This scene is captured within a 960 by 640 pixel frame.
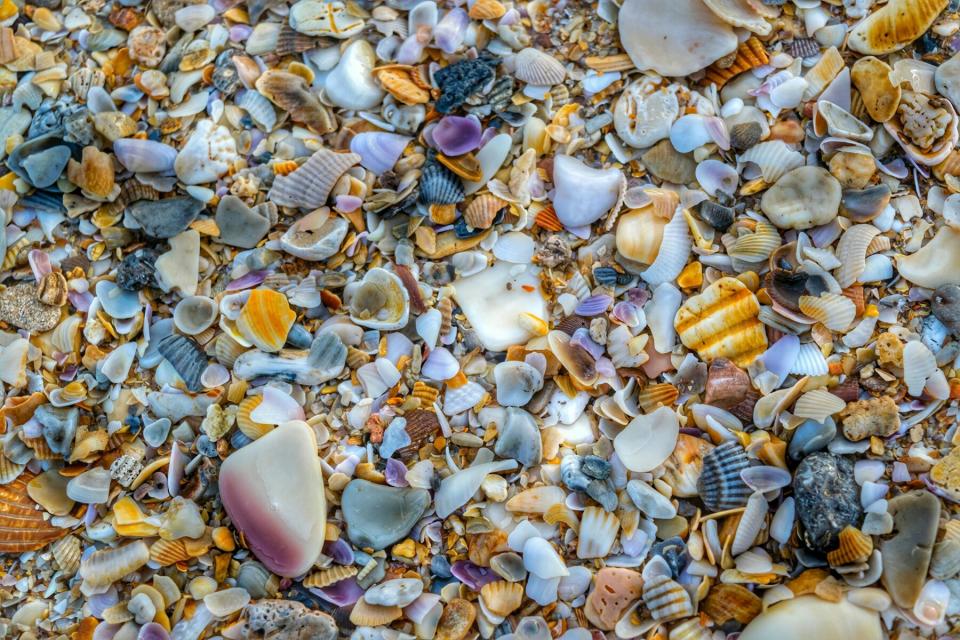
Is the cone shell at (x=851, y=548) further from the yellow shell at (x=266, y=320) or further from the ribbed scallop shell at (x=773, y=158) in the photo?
the yellow shell at (x=266, y=320)

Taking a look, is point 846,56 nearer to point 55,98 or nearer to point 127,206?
point 127,206

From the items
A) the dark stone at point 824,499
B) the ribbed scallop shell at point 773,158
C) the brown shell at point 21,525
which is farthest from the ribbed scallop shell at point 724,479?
the brown shell at point 21,525

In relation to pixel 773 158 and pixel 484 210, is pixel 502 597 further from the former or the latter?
pixel 773 158

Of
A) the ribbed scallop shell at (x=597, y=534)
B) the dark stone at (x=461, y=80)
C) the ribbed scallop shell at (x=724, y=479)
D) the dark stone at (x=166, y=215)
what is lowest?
the ribbed scallop shell at (x=597, y=534)

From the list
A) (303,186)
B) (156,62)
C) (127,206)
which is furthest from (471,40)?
(127,206)

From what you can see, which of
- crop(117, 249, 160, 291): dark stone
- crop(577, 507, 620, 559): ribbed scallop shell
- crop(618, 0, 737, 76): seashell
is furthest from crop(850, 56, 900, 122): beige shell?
crop(117, 249, 160, 291): dark stone

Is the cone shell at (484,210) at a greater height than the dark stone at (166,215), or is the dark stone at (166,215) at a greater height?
the cone shell at (484,210)
